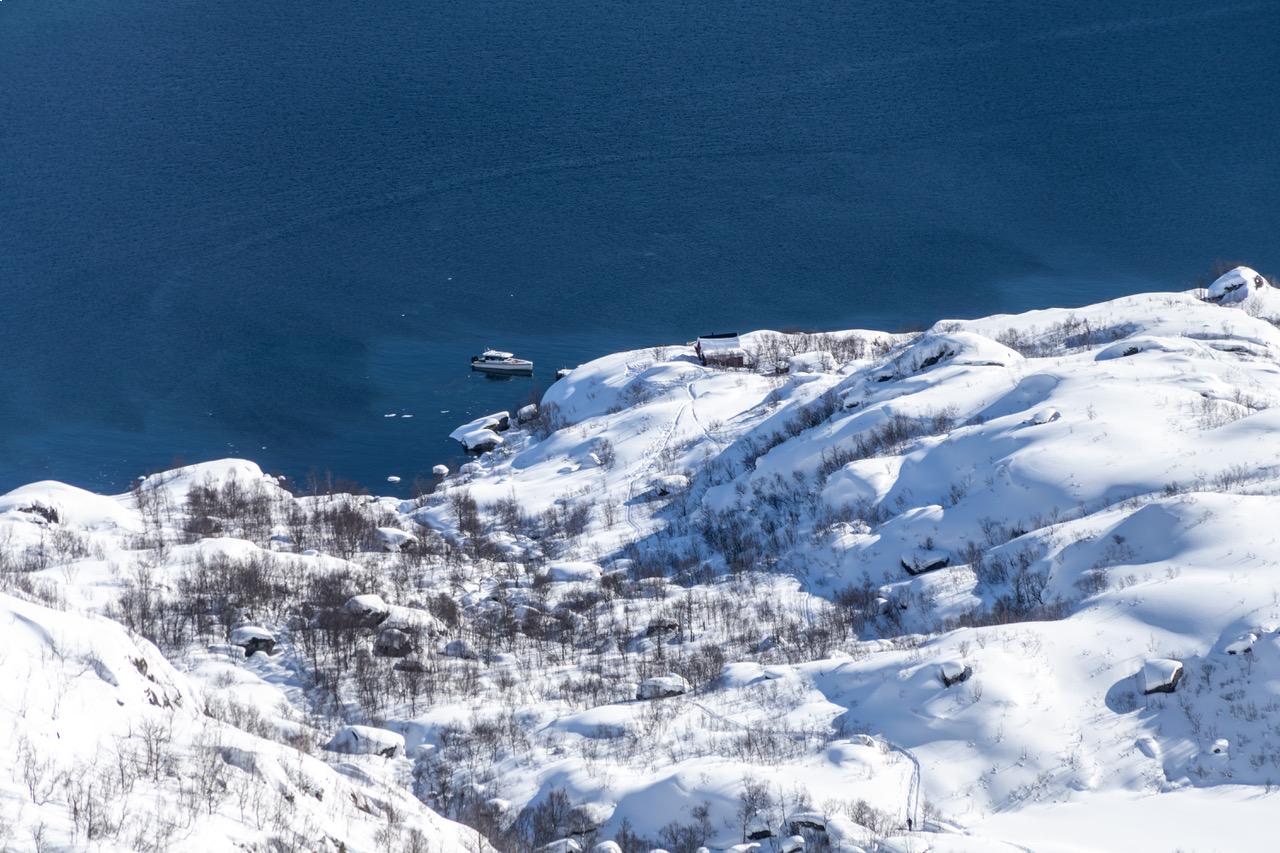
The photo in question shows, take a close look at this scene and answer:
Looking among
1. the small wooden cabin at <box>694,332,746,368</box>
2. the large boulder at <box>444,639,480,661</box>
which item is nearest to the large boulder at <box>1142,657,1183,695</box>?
the large boulder at <box>444,639,480,661</box>

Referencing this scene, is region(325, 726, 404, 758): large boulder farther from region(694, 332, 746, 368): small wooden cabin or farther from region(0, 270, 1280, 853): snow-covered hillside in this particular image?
region(694, 332, 746, 368): small wooden cabin

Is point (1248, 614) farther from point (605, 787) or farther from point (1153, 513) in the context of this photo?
point (605, 787)

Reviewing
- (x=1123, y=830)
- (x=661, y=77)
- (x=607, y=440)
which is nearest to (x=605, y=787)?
(x=1123, y=830)

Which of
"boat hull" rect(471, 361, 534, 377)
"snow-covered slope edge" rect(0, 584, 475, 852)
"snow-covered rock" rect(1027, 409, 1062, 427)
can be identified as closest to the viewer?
"snow-covered slope edge" rect(0, 584, 475, 852)

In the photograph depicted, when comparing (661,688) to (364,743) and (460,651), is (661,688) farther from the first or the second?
(460,651)

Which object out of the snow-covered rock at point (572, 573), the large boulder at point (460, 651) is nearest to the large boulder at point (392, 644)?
the large boulder at point (460, 651)

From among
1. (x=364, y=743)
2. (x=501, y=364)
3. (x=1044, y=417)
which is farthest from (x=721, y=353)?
(x=364, y=743)

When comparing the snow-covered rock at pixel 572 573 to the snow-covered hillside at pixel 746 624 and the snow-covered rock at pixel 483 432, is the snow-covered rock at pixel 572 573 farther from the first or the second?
the snow-covered rock at pixel 483 432
